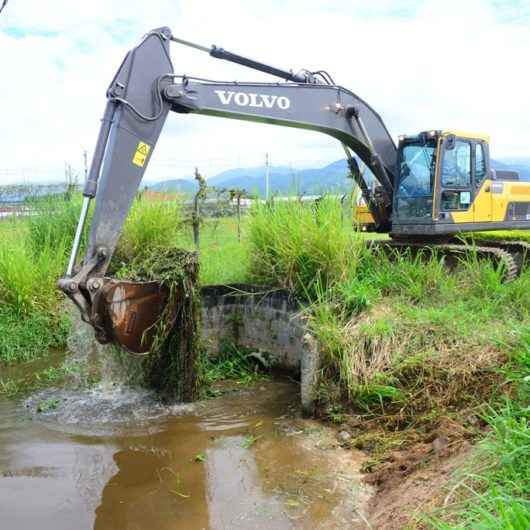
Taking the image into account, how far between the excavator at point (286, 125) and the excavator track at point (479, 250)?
0.6 inches

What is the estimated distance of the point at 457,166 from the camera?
6.55m

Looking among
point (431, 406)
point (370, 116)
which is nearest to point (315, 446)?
point (431, 406)

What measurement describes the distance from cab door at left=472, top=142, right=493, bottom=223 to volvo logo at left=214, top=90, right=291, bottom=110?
2430 mm

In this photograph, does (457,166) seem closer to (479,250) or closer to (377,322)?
(479,250)

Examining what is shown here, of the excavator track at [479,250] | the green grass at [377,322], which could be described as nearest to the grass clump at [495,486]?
the green grass at [377,322]

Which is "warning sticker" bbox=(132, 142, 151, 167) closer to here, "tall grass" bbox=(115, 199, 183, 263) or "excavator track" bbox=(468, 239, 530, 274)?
"tall grass" bbox=(115, 199, 183, 263)

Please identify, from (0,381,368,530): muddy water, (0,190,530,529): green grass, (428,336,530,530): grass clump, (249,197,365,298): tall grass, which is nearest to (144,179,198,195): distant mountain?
(0,190,530,529): green grass

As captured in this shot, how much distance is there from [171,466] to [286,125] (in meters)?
3.46

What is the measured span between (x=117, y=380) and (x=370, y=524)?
3029 mm

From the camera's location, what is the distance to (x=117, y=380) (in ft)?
17.8

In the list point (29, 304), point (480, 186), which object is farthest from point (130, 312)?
point (480, 186)

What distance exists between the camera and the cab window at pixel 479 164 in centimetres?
670

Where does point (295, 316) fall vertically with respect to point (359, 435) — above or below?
above

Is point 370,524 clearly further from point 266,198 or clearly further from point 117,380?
point 266,198
